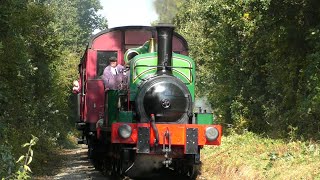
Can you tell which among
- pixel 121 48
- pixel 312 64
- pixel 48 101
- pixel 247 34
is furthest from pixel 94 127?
pixel 48 101

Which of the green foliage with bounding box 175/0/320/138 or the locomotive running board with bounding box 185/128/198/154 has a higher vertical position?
the green foliage with bounding box 175/0/320/138

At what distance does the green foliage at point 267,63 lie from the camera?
539 inches

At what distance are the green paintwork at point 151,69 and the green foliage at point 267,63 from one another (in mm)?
3550

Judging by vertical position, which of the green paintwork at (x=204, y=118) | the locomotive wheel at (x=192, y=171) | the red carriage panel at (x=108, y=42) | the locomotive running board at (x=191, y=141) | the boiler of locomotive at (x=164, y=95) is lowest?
the locomotive wheel at (x=192, y=171)

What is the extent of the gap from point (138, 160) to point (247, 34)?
956 cm

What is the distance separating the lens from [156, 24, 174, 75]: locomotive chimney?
9.51 meters

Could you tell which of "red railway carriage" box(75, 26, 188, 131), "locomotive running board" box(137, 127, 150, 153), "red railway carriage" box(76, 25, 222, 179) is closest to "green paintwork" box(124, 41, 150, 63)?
"red railway carriage" box(76, 25, 222, 179)

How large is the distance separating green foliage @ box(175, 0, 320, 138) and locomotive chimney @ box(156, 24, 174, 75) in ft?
14.0

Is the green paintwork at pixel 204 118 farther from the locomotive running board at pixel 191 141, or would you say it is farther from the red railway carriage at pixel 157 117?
the locomotive running board at pixel 191 141

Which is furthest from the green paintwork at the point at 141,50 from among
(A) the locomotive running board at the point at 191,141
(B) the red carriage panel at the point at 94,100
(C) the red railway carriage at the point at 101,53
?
(A) the locomotive running board at the point at 191,141

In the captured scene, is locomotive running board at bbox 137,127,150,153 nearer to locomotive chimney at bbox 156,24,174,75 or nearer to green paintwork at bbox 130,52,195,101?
green paintwork at bbox 130,52,195,101

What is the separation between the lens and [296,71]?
48.6ft

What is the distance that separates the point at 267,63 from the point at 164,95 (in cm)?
842

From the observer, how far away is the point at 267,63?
55.7 ft
